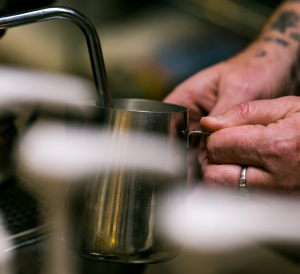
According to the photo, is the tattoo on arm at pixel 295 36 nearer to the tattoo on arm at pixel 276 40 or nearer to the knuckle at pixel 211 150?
the tattoo on arm at pixel 276 40

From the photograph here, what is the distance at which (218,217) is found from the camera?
413mm

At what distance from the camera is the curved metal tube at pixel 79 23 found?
238 millimetres

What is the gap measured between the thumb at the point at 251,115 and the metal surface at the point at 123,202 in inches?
1.7

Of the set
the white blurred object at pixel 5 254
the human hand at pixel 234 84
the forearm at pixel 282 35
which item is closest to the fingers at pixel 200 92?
the human hand at pixel 234 84

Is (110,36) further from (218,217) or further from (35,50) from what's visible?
(218,217)

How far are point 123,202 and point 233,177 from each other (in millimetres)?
113

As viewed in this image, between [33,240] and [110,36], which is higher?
[110,36]

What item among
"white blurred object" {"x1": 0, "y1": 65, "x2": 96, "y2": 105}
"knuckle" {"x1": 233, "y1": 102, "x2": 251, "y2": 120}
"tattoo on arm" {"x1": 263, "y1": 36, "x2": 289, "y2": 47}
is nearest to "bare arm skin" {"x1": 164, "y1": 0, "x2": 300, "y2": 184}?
"tattoo on arm" {"x1": 263, "y1": 36, "x2": 289, "y2": 47}

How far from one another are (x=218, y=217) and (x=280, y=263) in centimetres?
9

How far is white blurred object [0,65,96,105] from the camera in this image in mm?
491

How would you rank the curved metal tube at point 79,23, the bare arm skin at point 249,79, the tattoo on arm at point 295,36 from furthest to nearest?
the tattoo on arm at point 295,36 < the bare arm skin at point 249,79 < the curved metal tube at point 79,23

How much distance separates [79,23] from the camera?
0.82 ft

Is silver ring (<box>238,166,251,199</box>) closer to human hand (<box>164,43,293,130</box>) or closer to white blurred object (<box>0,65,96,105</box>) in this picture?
human hand (<box>164,43,293,130</box>)

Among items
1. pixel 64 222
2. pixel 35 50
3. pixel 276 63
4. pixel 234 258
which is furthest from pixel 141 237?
pixel 35 50
